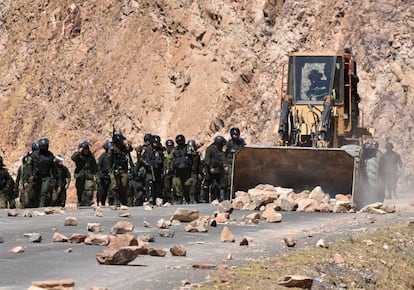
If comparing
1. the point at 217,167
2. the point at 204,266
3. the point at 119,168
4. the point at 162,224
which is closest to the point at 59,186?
the point at 119,168

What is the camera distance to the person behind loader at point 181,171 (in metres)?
23.3

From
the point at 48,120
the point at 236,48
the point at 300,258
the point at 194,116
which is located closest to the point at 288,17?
the point at 236,48

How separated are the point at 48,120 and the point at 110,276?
35.1 m

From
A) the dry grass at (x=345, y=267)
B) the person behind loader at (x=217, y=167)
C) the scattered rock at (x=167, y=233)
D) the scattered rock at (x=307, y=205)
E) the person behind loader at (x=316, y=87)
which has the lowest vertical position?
the dry grass at (x=345, y=267)

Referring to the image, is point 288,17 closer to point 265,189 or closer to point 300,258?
point 265,189

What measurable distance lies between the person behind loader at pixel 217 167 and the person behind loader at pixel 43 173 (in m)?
3.86

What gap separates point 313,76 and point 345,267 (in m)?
11.6

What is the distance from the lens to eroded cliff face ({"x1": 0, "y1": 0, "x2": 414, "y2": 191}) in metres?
33.6

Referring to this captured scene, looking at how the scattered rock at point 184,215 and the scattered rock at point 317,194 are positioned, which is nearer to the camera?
the scattered rock at point 184,215

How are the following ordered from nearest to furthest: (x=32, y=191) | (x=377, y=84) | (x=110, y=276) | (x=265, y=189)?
(x=110, y=276) → (x=265, y=189) → (x=32, y=191) → (x=377, y=84)

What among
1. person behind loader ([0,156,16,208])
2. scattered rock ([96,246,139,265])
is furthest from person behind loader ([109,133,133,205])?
scattered rock ([96,246,139,265])

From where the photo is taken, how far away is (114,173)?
2180 centimetres

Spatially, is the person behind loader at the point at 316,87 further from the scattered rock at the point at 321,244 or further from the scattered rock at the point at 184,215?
the scattered rock at the point at 321,244

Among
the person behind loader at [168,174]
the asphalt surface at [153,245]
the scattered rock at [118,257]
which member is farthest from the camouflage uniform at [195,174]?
the scattered rock at [118,257]
